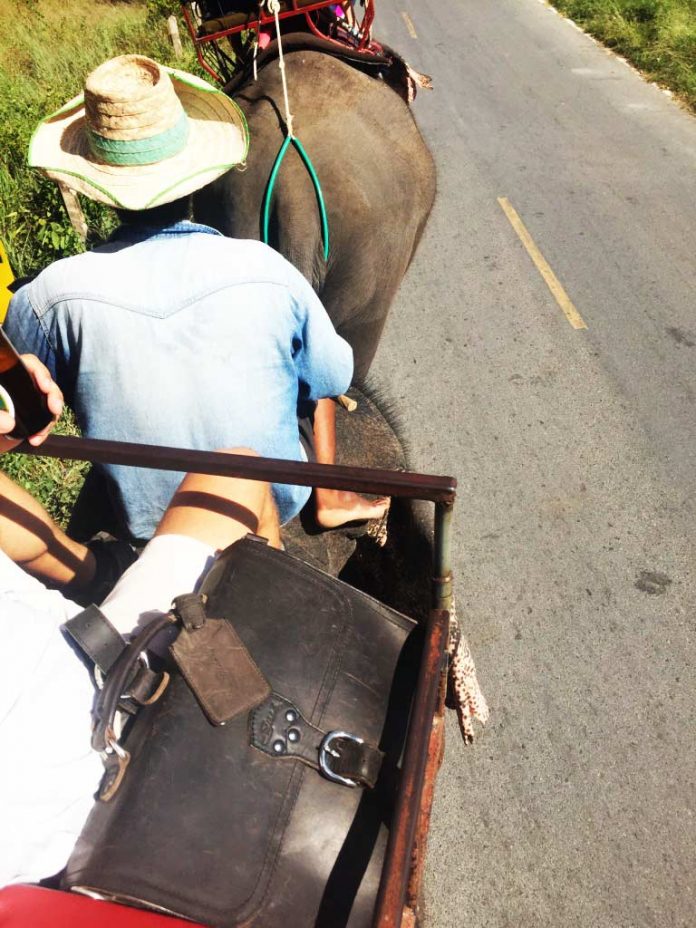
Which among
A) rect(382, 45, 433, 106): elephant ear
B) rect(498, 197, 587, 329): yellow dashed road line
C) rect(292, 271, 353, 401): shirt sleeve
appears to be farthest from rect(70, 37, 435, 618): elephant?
rect(498, 197, 587, 329): yellow dashed road line

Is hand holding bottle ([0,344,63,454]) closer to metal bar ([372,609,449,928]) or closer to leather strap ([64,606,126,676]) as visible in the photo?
leather strap ([64,606,126,676])

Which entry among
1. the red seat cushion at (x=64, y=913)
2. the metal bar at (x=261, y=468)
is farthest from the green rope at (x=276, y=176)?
the red seat cushion at (x=64, y=913)

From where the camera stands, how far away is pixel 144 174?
1.64 m

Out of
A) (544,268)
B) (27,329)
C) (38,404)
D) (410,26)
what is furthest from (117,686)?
(410,26)

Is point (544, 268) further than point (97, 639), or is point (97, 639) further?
point (544, 268)

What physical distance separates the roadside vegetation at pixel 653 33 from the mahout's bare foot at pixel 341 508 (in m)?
6.94

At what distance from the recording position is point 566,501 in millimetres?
3221

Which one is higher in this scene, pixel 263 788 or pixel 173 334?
pixel 173 334

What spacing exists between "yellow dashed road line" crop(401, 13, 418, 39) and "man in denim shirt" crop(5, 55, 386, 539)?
32.1 feet

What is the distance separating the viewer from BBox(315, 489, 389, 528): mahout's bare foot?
6.95 ft

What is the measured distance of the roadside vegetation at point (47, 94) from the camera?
10.7ft

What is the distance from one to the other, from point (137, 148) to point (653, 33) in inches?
357

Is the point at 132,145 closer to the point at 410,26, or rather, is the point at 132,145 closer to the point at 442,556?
the point at 442,556

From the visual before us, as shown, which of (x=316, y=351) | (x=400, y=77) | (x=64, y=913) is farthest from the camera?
(x=400, y=77)
